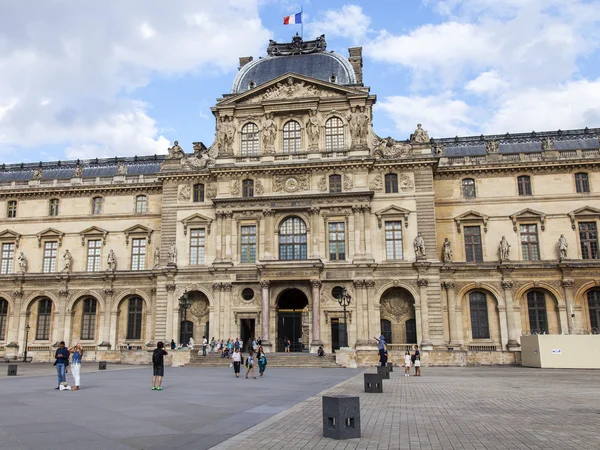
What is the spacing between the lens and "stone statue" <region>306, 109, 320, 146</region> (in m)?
50.5

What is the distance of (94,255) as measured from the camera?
5556 cm

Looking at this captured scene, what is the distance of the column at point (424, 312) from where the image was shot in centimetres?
4528

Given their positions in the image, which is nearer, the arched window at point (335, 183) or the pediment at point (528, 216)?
the arched window at point (335, 183)

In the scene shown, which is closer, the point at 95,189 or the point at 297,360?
the point at 297,360

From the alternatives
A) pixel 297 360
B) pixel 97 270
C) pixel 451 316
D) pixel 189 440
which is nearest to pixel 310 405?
pixel 189 440

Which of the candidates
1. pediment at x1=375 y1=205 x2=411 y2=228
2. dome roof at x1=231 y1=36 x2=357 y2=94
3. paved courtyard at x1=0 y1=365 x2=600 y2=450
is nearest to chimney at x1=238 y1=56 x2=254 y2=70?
dome roof at x1=231 y1=36 x2=357 y2=94

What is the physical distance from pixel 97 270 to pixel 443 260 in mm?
32698

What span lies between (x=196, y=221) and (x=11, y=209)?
21403mm

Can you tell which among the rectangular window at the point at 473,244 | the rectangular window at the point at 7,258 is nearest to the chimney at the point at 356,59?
the rectangular window at the point at 473,244

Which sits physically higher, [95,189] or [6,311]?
[95,189]

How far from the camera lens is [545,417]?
14727mm

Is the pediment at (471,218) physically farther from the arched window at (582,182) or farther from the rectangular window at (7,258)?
the rectangular window at (7,258)

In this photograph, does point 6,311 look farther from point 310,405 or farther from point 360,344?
point 310,405

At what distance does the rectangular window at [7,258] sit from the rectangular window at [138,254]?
504 inches
